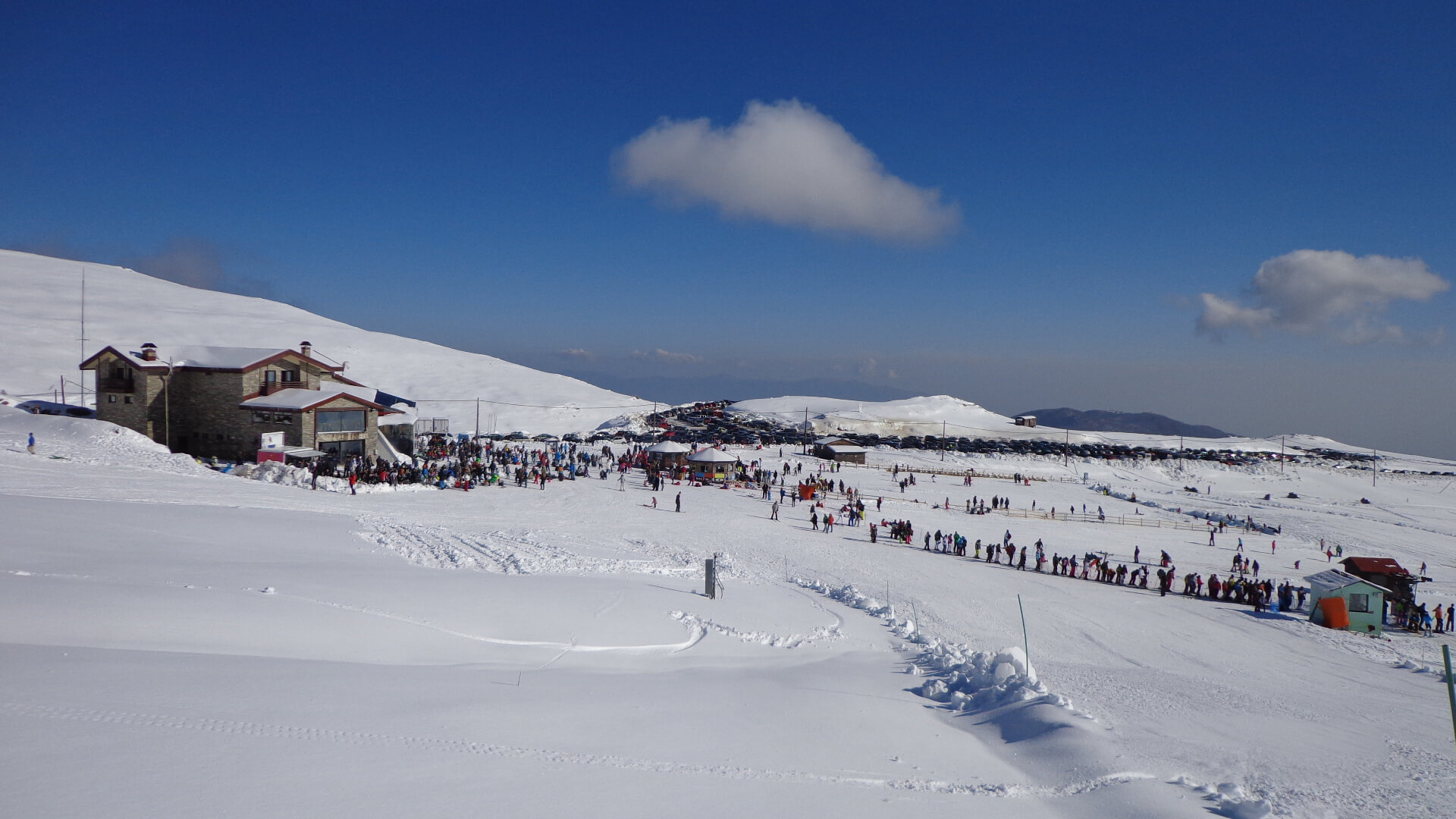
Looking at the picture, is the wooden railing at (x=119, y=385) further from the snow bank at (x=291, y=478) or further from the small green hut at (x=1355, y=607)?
the small green hut at (x=1355, y=607)

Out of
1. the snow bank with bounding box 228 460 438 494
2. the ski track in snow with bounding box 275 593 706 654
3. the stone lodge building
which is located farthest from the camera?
the stone lodge building

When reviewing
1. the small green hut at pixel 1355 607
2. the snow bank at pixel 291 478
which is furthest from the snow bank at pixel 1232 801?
the snow bank at pixel 291 478

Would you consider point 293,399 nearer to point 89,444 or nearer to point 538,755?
point 89,444

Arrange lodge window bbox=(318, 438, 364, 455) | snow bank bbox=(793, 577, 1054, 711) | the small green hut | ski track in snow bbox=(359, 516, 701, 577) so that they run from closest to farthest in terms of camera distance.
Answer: snow bank bbox=(793, 577, 1054, 711) → ski track in snow bbox=(359, 516, 701, 577) → the small green hut → lodge window bbox=(318, 438, 364, 455)

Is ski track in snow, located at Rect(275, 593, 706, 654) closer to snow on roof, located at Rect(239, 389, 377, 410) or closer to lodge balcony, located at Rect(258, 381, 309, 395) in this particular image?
snow on roof, located at Rect(239, 389, 377, 410)

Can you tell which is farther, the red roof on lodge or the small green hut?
the red roof on lodge

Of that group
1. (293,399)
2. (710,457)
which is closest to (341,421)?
(293,399)

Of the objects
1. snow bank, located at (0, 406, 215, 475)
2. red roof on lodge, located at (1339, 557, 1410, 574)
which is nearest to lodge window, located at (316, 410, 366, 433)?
snow bank, located at (0, 406, 215, 475)
